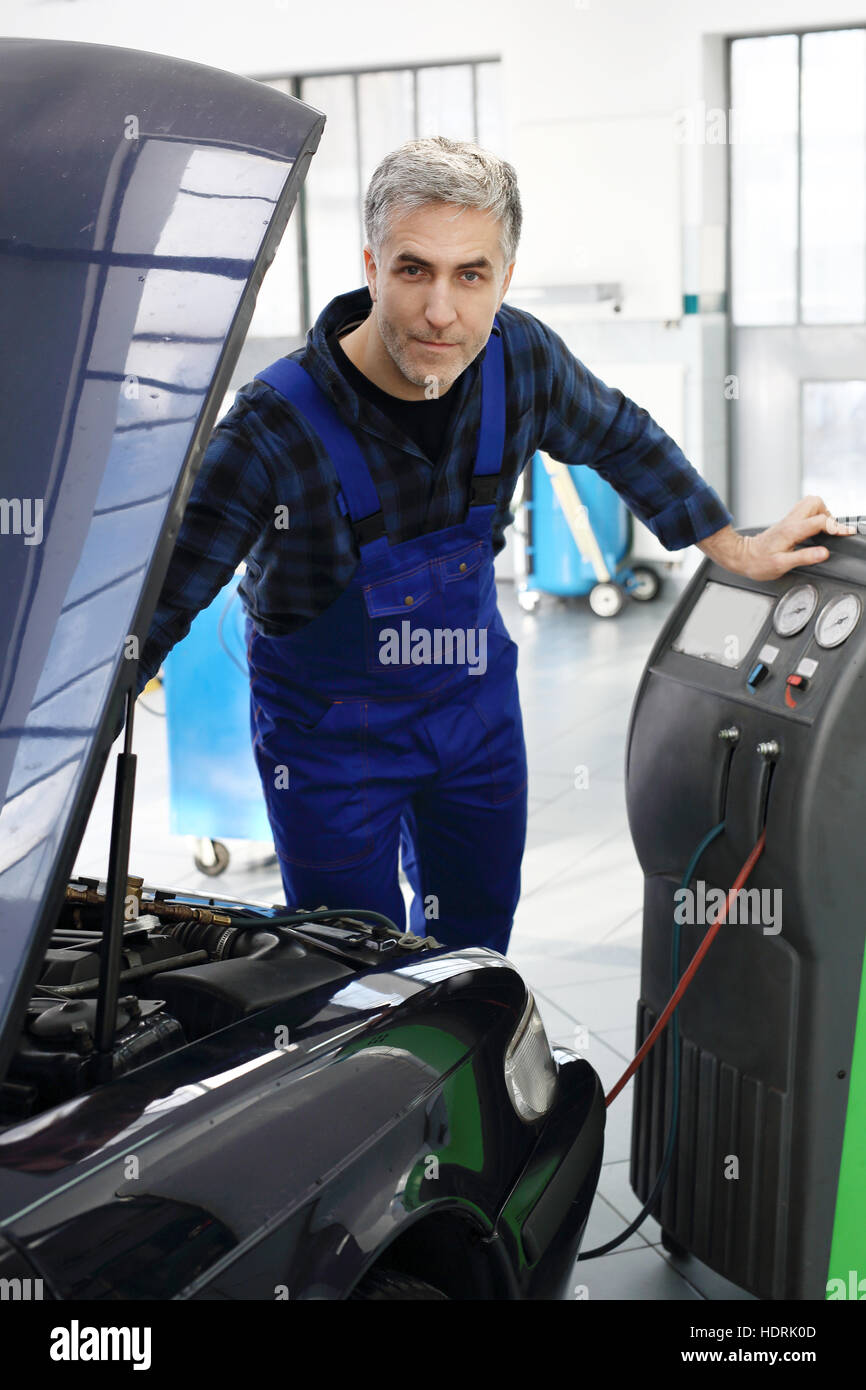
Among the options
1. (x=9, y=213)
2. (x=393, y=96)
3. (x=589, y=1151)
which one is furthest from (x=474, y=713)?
(x=393, y=96)

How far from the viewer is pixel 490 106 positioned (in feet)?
26.9

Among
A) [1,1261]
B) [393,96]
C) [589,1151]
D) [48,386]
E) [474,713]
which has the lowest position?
[589,1151]

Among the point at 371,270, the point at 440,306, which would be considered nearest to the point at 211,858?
the point at 371,270

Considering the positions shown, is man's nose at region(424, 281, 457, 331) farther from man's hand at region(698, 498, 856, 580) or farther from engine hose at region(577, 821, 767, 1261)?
engine hose at region(577, 821, 767, 1261)

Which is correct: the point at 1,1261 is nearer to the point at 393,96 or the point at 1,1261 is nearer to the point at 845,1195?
the point at 845,1195

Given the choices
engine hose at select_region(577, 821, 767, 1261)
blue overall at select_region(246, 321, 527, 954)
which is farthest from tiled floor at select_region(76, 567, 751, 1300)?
blue overall at select_region(246, 321, 527, 954)

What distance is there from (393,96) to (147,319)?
305 inches

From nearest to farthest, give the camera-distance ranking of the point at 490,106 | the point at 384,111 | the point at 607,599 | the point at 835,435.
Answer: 1. the point at 607,599
2. the point at 835,435
3. the point at 490,106
4. the point at 384,111

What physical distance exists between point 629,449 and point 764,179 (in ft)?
20.0

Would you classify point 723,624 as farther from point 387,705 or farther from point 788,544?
point 387,705

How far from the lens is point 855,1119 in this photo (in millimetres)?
1896

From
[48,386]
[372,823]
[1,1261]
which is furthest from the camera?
[372,823]

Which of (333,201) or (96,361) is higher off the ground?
(333,201)
